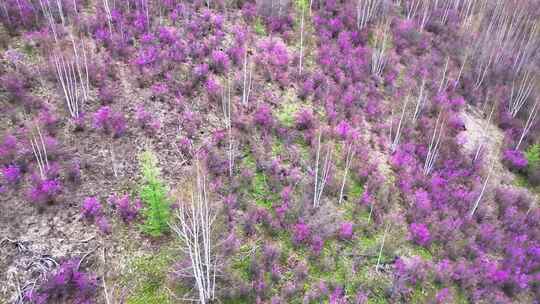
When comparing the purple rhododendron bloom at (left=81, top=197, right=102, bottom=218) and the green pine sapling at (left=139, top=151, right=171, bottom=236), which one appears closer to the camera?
the green pine sapling at (left=139, top=151, right=171, bottom=236)

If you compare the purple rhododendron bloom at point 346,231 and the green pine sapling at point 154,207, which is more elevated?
the green pine sapling at point 154,207

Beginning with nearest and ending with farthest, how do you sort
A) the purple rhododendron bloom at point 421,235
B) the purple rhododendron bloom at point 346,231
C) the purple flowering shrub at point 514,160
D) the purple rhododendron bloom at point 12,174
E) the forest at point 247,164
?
the forest at point 247,164, the purple rhododendron bloom at point 12,174, the purple rhododendron bloom at point 346,231, the purple rhododendron bloom at point 421,235, the purple flowering shrub at point 514,160

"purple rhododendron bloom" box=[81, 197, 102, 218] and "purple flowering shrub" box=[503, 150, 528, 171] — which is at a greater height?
"purple rhododendron bloom" box=[81, 197, 102, 218]

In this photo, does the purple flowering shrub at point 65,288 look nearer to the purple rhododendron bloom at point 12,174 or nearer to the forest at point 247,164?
the forest at point 247,164

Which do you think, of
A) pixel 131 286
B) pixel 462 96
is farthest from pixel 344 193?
pixel 462 96

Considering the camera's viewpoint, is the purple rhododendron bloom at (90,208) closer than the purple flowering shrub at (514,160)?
Yes

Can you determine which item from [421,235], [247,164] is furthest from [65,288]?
[421,235]

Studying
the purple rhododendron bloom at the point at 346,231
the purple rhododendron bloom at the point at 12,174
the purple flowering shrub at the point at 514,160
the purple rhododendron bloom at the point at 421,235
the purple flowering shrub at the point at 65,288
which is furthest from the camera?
the purple flowering shrub at the point at 514,160

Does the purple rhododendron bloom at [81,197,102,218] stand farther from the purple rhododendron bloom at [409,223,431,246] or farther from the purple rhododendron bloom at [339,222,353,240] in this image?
the purple rhododendron bloom at [409,223,431,246]

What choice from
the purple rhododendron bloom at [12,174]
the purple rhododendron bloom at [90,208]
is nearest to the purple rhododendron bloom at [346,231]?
the purple rhododendron bloom at [90,208]

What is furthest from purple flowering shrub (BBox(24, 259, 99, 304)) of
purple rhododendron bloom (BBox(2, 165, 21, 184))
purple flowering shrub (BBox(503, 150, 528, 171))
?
purple flowering shrub (BBox(503, 150, 528, 171))
